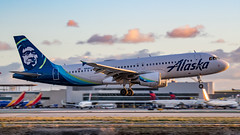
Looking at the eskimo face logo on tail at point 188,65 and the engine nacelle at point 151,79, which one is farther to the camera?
the engine nacelle at point 151,79

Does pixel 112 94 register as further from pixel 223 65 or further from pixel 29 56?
pixel 223 65

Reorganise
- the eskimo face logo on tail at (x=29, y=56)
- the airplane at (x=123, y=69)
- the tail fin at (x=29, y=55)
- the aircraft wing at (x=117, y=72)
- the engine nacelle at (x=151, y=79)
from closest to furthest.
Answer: the aircraft wing at (x=117, y=72), the airplane at (x=123, y=69), the engine nacelle at (x=151, y=79), the tail fin at (x=29, y=55), the eskimo face logo on tail at (x=29, y=56)

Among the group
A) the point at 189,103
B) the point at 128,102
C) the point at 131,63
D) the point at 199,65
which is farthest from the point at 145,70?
the point at 128,102

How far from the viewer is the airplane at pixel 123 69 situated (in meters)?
43.4

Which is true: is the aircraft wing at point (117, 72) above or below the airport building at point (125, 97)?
above

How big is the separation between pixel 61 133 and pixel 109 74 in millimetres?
19867

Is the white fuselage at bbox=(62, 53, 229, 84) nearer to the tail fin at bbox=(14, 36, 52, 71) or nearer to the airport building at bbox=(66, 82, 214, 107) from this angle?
the tail fin at bbox=(14, 36, 52, 71)

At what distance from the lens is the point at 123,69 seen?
43750 millimetres

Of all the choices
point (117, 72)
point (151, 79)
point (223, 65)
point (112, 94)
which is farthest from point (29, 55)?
point (112, 94)

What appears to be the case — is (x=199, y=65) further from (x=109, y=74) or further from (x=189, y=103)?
(x=189, y=103)

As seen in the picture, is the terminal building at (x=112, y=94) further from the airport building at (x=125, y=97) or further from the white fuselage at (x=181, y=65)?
the white fuselage at (x=181, y=65)

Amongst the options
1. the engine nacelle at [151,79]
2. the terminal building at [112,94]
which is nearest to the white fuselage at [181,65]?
the engine nacelle at [151,79]

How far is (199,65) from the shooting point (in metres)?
43.2

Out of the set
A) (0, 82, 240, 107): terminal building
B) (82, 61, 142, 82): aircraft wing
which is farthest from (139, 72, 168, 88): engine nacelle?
(0, 82, 240, 107): terminal building
